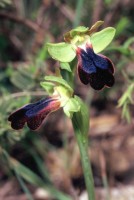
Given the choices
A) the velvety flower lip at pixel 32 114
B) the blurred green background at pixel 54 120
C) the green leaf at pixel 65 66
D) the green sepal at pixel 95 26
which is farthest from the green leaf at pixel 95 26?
the blurred green background at pixel 54 120

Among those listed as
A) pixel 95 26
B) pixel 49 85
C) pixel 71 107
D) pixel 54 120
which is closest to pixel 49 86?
pixel 49 85

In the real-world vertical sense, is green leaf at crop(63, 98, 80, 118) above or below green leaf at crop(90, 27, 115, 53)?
below

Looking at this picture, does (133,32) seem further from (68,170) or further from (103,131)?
(68,170)

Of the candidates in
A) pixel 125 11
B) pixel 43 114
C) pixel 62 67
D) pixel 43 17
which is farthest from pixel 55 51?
pixel 125 11

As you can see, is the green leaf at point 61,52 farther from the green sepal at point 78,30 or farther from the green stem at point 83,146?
the green stem at point 83,146

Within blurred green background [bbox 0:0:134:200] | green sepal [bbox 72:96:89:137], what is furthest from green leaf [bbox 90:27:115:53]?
blurred green background [bbox 0:0:134:200]

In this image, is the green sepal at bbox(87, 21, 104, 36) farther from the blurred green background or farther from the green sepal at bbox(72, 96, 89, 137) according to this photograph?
the blurred green background

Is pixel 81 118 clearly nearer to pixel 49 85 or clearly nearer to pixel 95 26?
pixel 49 85
